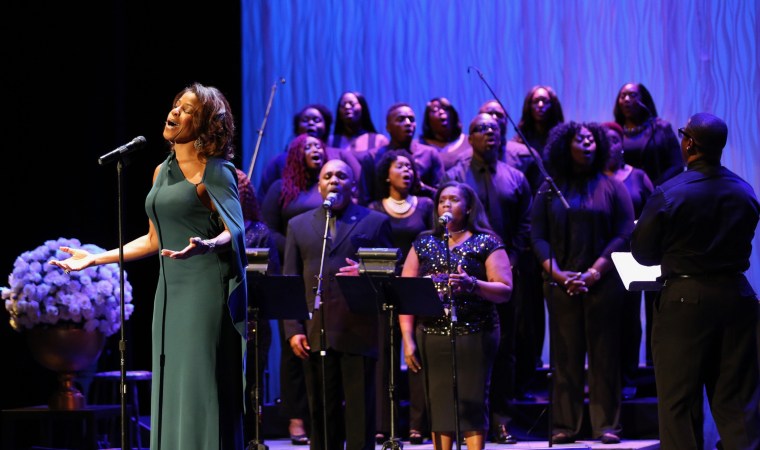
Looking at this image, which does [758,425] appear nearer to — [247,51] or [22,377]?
[22,377]

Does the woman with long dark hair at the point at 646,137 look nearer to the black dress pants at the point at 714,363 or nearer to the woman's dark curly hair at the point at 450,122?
the woman's dark curly hair at the point at 450,122

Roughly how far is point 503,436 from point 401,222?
142 centimetres

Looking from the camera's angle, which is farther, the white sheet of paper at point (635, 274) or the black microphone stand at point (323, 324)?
the black microphone stand at point (323, 324)

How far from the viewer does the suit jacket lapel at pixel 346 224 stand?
14.7ft

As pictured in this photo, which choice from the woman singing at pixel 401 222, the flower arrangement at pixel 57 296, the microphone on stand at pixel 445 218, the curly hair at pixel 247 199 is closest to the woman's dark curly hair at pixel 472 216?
the microphone on stand at pixel 445 218

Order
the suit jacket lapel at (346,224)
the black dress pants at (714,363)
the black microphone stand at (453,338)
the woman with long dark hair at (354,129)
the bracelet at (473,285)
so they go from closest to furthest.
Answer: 1. the black dress pants at (714,363)
2. the black microphone stand at (453,338)
3. the bracelet at (473,285)
4. the suit jacket lapel at (346,224)
5. the woman with long dark hair at (354,129)

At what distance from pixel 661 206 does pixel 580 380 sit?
6.11 feet

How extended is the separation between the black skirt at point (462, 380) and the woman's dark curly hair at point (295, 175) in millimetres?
1615

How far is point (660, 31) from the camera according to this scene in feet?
23.9

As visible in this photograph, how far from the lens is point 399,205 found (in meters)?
5.21

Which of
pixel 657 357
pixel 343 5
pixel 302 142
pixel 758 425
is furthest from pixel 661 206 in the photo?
pixel 343 5

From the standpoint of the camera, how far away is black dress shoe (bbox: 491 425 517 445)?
16.5ft

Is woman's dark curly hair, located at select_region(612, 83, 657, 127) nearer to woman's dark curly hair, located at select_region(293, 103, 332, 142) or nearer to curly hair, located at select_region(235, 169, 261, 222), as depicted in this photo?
woman's dark curly hair, located at select_region(293, 103, 332, 142)

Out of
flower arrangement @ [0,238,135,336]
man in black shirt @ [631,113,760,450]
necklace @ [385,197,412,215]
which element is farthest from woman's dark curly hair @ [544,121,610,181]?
flower arrangement @ [0,238,135,336]
